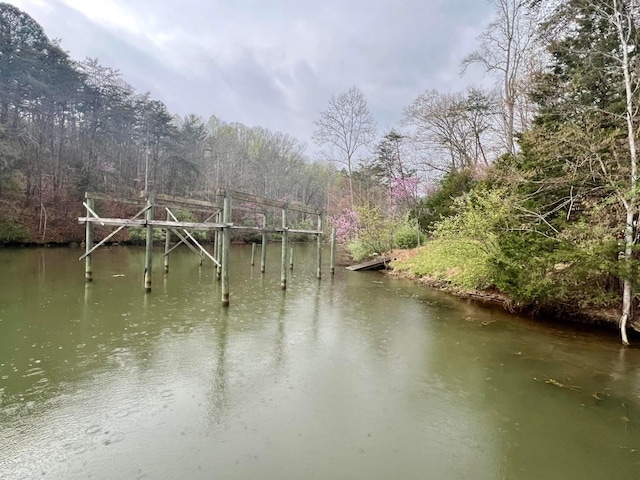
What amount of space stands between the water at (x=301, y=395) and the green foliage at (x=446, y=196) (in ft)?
31.1

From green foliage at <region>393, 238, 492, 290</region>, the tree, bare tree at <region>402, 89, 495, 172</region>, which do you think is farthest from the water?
bare tree at <region>402, 89, 495, 172</region>

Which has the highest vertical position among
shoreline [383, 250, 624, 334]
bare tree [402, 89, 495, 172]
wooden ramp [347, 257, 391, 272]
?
bare tree [402, 89, 495, 172]

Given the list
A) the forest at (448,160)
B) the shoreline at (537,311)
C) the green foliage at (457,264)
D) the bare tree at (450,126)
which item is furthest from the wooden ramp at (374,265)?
the bare tree at (450,126)

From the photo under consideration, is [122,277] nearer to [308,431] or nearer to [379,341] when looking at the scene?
[379,341]

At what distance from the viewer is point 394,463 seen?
289 cm

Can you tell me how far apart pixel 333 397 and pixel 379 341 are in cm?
234

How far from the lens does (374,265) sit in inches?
637

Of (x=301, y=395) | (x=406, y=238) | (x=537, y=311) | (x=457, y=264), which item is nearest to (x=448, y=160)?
(x=406, y=238)

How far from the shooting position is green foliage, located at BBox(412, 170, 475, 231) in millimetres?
16406

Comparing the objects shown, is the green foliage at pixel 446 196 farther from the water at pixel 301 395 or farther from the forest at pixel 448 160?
the water at pixel 301 395

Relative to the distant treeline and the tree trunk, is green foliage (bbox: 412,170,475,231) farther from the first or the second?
the distant treeline

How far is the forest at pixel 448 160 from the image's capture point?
679 cm

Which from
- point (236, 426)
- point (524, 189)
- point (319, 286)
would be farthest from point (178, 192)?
point (236, 426)

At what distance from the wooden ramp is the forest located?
44.7 inches
